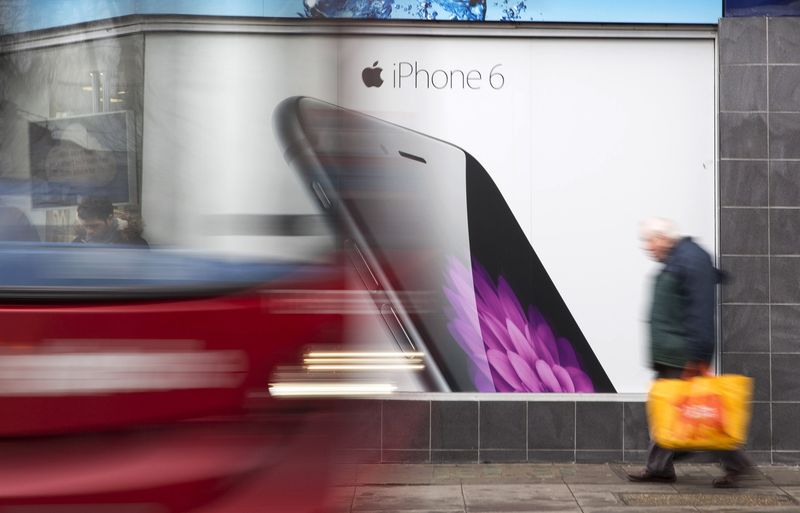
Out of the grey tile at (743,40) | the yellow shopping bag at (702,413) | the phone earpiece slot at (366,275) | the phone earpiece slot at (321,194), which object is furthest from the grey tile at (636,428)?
the phone earpiece slot at (321,194)

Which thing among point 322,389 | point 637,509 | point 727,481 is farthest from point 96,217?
point 727,481

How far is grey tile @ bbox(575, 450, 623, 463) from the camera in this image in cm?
750

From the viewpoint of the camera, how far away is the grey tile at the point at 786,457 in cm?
746

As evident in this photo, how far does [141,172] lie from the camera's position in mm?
2355

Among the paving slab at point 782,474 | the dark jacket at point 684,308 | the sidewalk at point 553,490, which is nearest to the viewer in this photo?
the dark jacket at point 684,308

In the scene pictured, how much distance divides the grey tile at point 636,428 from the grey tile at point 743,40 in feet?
9.35

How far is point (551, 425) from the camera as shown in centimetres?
753

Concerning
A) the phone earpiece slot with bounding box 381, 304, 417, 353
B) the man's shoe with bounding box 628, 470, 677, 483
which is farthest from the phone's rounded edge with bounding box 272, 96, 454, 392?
the man's shoe with bounding box 628, 470, 677, 483

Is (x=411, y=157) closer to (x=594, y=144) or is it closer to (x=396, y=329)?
(x=396, y=329)

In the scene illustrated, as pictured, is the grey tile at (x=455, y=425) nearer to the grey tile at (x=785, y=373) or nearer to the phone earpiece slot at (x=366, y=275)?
the phone earpiece slot at (x=366, y=275)

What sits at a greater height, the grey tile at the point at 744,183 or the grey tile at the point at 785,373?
the grey tile at the point at 744,183

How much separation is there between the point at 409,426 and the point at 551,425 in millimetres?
1132

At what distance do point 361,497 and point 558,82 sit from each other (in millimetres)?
3627

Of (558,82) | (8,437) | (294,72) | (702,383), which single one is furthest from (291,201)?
(558,82)
